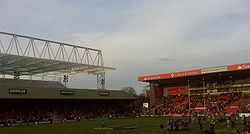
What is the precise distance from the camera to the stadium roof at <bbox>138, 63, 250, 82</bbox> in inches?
3125

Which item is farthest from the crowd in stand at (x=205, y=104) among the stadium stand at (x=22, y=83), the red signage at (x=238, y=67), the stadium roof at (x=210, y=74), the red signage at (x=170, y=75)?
the stadium stand at (x=22, y=83)

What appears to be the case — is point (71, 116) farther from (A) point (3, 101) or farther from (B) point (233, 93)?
(B) point (233, 93)

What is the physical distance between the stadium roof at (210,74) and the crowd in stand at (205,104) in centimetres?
414

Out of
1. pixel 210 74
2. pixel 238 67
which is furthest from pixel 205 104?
pixel 238 67

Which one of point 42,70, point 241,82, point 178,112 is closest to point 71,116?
point 42,70

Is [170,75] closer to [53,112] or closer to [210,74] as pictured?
[210,74]

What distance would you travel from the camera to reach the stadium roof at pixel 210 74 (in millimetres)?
79363

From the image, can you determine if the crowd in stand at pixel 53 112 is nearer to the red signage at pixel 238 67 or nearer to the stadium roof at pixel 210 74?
the stadium roof at pixel 210 74

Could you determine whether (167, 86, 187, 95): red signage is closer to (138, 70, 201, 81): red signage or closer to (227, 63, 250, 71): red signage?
(138, 70, 201, 81): red signage

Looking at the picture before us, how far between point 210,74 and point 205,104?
6706 millimetres

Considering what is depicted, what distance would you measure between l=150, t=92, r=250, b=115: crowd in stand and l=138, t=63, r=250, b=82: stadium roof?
13.6 feet

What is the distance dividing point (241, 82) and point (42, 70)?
4216 centimetres

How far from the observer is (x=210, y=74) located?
284 feet

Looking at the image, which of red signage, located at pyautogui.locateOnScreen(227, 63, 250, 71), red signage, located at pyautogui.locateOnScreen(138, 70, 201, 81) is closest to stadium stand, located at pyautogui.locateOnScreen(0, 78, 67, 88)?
red signage, located at pyautogui.locateOnScreen(138, 70, 201, 81)
